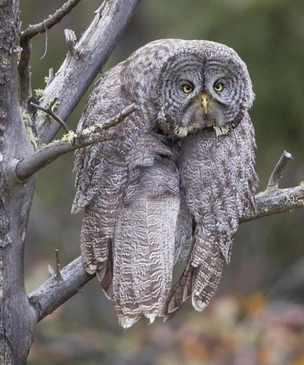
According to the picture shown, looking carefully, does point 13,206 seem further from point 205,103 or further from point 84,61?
point 205,103

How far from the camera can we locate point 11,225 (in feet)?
9.24

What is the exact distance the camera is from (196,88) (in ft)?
11.5

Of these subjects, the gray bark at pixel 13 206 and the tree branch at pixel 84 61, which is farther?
the tree branch at pixel 84 61

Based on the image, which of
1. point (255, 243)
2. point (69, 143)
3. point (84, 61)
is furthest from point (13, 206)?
point (255, 243)

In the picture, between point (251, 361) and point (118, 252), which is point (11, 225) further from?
point (251, 361)

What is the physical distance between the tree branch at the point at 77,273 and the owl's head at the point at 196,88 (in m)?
0.36

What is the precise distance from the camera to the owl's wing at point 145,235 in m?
3.23

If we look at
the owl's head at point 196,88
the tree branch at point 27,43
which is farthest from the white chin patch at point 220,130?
the tree branch at point 27,43

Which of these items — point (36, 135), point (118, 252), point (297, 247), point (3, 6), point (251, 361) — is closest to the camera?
point (3, 6)

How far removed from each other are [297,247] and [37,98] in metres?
4.78

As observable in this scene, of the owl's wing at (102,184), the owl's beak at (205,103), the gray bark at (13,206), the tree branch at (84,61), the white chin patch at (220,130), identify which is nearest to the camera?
the gray bark at (13,206)

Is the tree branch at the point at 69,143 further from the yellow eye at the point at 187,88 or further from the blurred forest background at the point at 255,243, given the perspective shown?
the blurred forest background at the point at 255,243

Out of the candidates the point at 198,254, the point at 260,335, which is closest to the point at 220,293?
the point at 260,335

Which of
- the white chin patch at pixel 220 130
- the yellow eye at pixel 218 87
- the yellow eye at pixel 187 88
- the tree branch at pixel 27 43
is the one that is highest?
the tree branch at pixel 27 43
